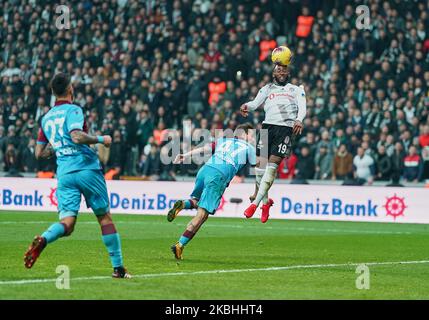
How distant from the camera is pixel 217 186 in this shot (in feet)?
49.0

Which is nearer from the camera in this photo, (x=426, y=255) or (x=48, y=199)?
(x=426, y=255)

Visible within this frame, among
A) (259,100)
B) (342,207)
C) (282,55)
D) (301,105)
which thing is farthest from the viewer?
(342,207)

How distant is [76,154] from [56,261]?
2681mm

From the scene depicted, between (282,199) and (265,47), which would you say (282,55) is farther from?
(265,47)

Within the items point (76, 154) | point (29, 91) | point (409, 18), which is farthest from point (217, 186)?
point (29, 91)

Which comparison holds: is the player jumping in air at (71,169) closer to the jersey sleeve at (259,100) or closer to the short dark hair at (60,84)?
the short dark hair at (60,84)

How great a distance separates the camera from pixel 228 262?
1405cm

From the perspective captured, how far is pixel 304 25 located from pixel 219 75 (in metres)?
2.86

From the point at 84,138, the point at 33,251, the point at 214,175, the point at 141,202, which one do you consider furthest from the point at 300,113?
the point at 141,202

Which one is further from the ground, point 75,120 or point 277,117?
point 277,117

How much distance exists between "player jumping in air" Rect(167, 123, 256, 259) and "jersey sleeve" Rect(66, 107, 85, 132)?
11.5ft

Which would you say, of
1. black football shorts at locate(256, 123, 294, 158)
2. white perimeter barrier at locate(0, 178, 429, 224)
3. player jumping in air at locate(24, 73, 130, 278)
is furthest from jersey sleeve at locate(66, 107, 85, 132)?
white perimeter barrier at locate(0, 178, 429, 224)

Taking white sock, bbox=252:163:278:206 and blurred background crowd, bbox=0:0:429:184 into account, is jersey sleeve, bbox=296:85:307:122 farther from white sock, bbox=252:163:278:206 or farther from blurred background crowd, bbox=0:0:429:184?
blurred background crowd, bbox=0:0:429:184
